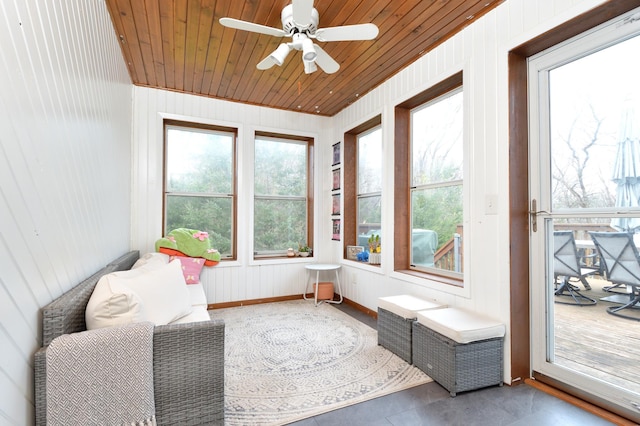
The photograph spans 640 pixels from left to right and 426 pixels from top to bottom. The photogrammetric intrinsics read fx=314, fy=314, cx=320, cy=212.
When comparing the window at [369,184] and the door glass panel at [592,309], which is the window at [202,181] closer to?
the window at [369,184]

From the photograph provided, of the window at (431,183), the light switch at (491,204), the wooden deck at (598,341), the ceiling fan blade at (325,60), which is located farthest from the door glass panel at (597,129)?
the ceiling fan blade at (325,60)

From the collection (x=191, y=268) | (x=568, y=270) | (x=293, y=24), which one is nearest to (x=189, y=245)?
(x=191, y=268)

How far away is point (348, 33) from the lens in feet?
7.01

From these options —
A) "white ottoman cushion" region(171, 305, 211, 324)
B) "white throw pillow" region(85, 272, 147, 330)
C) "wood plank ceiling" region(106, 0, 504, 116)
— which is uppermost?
"wood plank ceiling" region(106, 0, 504, 116)

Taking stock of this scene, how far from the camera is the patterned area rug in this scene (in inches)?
76.9

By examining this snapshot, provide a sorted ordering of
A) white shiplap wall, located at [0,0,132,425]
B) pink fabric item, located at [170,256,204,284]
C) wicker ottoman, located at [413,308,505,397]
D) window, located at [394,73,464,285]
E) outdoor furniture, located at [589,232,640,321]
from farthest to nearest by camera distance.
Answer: pink fabric item, located at [170,256,204,284], window, located at [394,73,464,285], wicker ottoman, located at [413,308,505,397], outdoor furniture, located at [589,232,640,321], white shiplap wall, located at [0,0,132,425]

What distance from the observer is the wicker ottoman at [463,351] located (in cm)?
205

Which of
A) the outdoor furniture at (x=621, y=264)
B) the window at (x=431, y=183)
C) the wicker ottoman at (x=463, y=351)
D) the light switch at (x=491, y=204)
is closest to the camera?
the outdoor furniture at (x=621, y=264)

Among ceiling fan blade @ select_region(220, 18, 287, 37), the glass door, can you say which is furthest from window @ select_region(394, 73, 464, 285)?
ceiling fan blade @ select_region(220, 18, 287, 37)

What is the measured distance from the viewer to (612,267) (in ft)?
6.22

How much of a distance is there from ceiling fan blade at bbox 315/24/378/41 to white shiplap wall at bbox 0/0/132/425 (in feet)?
4.85

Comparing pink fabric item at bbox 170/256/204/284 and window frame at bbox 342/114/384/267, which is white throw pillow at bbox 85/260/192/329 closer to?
pink fabric item at bbox 170/256/204/284

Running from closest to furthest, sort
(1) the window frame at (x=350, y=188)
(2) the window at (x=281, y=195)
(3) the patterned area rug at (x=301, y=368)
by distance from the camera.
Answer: (3) the patterned area rug at (x=301, y=368), (1) the window frame at (x=350, y=188), (2) the window at (x=281, y=195)

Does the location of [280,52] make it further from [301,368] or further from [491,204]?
[301,368]
